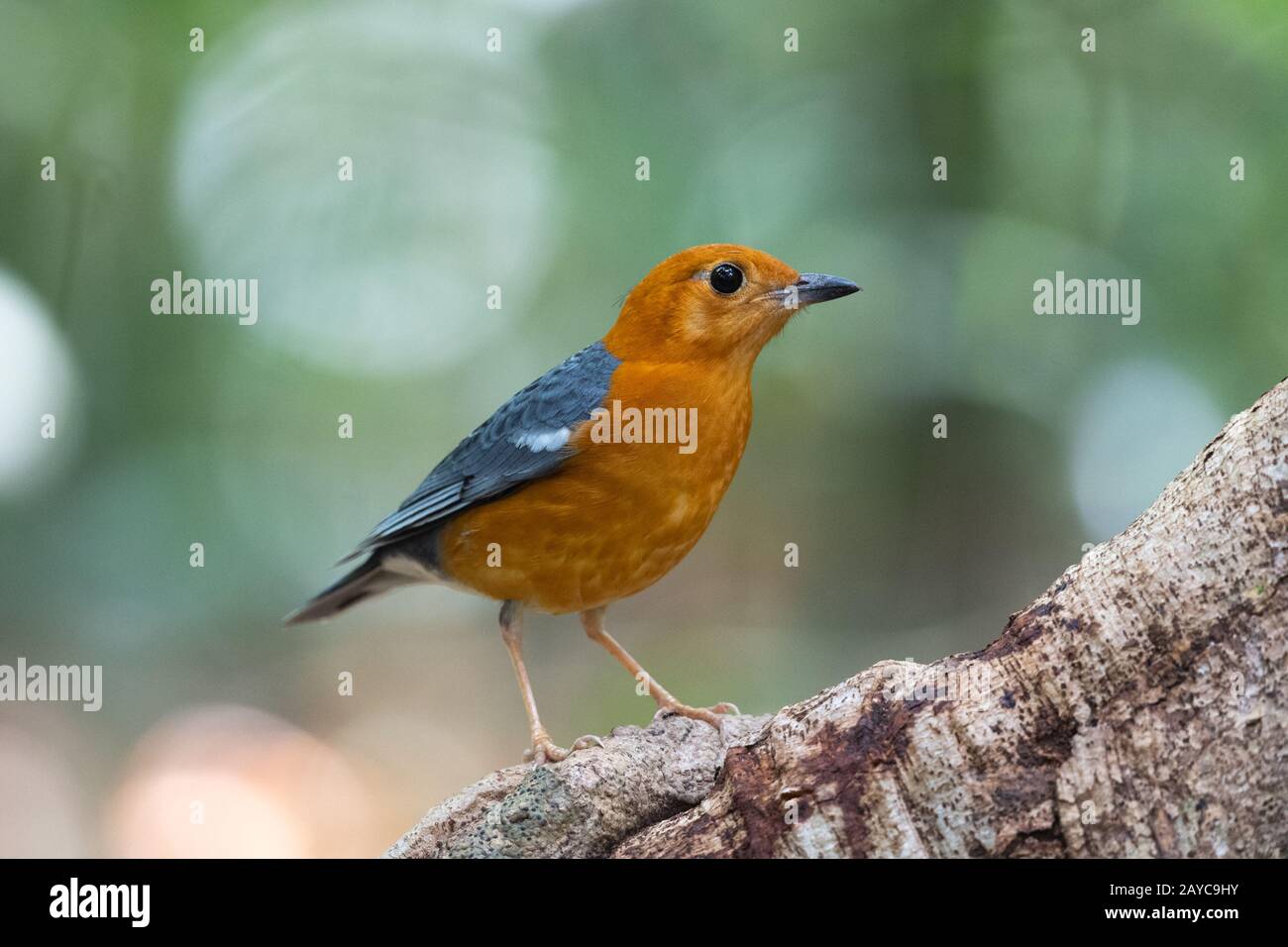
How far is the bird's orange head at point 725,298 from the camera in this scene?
4.55 meters

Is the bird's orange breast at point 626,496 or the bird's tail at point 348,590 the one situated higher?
the bird's orange breast at point 626,496

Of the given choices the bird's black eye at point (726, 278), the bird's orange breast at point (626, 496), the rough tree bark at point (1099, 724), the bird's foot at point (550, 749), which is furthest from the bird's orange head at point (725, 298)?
the rough tree bark at point (1099, 724)

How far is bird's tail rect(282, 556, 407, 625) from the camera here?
5375mm

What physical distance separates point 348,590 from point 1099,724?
3813mm

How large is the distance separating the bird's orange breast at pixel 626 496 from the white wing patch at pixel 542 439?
0.22 ft

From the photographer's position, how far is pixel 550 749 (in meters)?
4.25

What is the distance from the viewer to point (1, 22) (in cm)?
671

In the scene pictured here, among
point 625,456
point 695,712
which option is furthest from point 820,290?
point 695,712

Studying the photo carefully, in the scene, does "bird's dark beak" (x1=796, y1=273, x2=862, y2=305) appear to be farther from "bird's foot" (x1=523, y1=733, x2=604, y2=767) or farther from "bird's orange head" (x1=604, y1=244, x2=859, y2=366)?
"bird's foot" (x1=523, y1=733, x2=604, y2=767)

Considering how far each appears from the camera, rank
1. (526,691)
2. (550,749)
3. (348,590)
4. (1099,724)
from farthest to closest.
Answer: (348,590) → (526,691) → (550,749) → (1099,724)

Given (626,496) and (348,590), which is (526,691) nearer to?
(626,496)

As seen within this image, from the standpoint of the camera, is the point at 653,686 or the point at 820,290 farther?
the point at 653,686

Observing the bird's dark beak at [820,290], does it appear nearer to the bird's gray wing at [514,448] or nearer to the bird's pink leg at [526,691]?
the bird's gray wing at [514,448]
